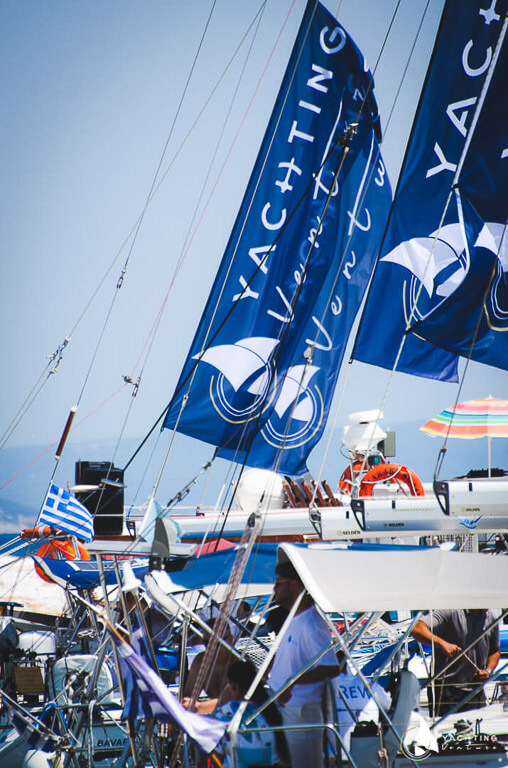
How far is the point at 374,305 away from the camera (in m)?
8.88

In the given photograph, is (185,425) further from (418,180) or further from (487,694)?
(487,694)

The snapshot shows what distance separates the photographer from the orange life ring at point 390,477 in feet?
35.7

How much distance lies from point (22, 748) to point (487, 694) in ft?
→ 12.3

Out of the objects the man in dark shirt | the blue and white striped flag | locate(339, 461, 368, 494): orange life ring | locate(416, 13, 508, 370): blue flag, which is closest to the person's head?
the man in dark shirt

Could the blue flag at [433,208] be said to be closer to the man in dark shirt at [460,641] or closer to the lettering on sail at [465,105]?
the lettering on sail at [465,105]

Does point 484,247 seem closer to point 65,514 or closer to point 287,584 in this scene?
point 287,584

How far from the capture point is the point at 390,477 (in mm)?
10688

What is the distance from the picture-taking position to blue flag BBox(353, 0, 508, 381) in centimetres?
801

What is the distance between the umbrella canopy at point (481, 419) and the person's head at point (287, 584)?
34.4 feet

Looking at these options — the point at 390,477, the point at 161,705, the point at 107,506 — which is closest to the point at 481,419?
the point at 390,477

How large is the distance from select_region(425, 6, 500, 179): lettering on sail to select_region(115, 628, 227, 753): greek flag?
20.0 ft

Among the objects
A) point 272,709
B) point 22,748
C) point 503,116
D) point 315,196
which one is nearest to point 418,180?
point 503,116

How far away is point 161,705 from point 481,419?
1270 centimetres

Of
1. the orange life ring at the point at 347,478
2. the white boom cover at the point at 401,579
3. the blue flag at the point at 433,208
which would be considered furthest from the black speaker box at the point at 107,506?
the white boom cover at the point at 401,579
